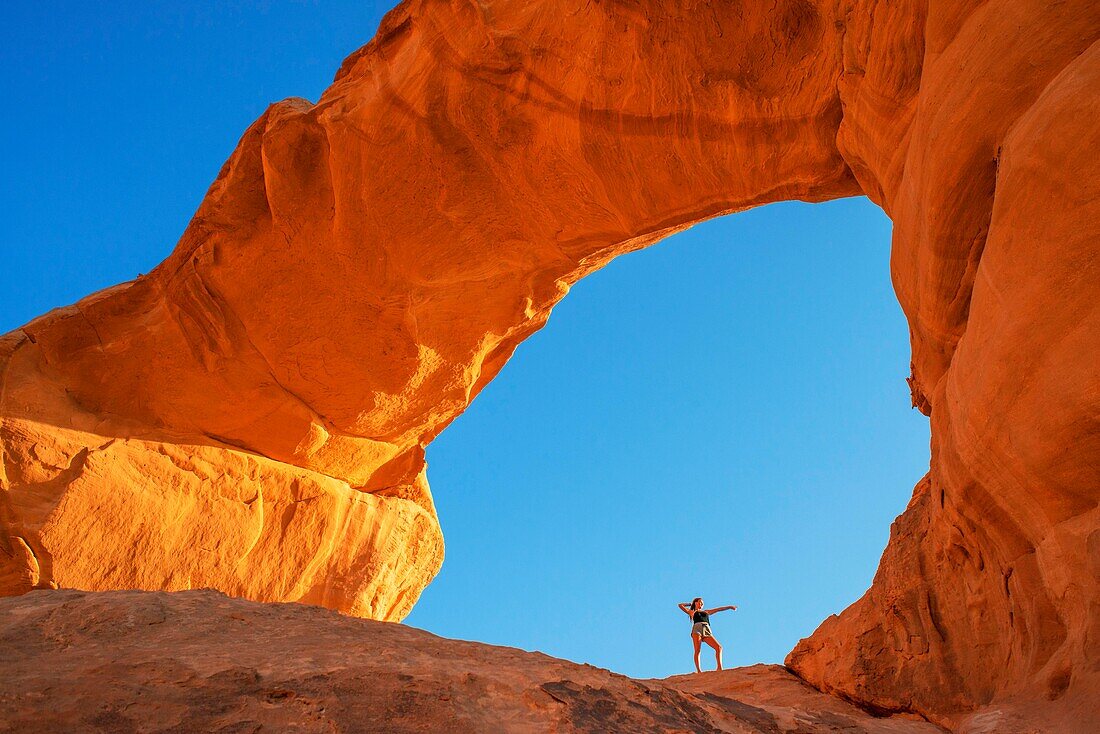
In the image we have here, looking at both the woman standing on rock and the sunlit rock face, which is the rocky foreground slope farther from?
the woman standing on rock

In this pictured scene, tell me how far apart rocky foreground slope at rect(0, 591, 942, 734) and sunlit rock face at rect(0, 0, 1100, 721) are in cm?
136

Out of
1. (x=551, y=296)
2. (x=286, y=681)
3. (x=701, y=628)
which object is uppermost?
(x=551, y=296)

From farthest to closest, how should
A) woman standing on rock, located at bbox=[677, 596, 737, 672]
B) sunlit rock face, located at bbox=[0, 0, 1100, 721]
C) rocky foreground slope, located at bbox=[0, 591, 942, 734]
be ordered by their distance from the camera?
woman standing on rock, located at bbox=[677, 596, 737, 672]
sunlit rock face, located at bbox=[0, 0, 1100, 721]
rocky foreground slope, located at bbox=[0, 591, 942, 734]

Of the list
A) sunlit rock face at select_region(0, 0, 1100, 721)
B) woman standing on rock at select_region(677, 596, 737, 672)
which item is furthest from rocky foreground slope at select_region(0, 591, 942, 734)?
woman standing on rock at select_region(677, 596, 737, 672)

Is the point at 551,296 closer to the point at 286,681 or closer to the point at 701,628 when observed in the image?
the point at 701,628

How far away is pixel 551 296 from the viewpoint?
357 inches

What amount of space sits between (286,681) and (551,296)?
645 centimetres

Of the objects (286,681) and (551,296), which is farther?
(551,296)

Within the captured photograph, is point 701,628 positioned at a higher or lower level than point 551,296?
lower

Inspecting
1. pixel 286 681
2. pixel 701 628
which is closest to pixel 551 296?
pixel 701 628

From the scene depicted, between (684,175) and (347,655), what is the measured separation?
5.54 meters

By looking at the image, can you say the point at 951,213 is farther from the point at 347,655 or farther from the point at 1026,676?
the point at 347,655

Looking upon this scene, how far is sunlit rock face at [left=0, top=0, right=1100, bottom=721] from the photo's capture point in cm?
370

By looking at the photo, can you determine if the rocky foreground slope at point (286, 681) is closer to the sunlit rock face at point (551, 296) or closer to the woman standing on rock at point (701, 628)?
the sunlit rock face at point (551, 296)
